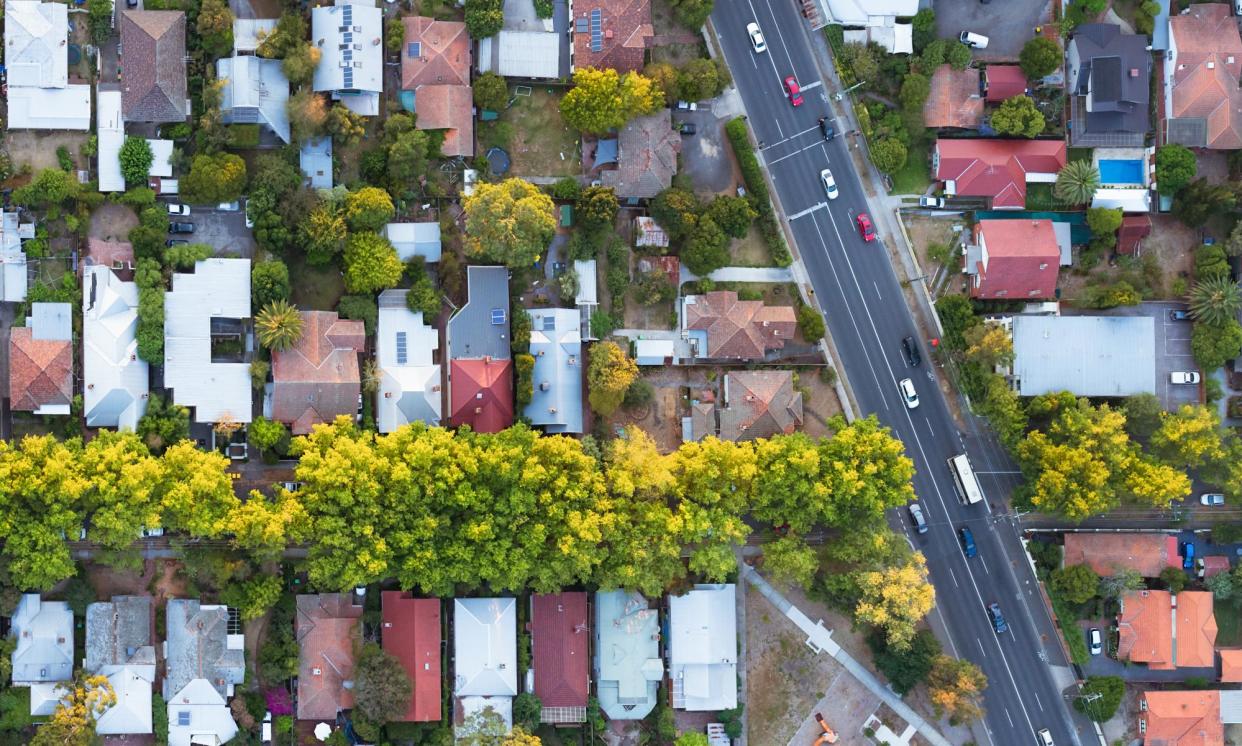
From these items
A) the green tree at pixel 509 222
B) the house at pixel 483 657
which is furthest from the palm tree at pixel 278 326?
the house at pixel 483 657

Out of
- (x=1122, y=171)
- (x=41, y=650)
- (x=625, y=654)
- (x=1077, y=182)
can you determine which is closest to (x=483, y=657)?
(x=625, y=654)

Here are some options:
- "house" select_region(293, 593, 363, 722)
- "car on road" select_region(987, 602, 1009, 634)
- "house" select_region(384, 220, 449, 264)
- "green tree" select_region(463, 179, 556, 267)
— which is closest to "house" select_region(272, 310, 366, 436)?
"house" select_region(384, 220, 449, 264)

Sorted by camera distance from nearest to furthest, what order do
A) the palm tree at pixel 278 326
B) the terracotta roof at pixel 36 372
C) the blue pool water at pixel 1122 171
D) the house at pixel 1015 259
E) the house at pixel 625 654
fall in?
the terracotta roof at pixel 36 372 → the palm tree at pixel 278 326 → the house at pixel 625 654 → the house at pixel 1015 259 → the blue pool water at pixel 1122 171

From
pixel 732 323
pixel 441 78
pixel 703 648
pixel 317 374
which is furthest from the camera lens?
pixel 732 323

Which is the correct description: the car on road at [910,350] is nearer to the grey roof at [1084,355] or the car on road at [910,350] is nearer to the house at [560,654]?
the grey roof at [1084,355]

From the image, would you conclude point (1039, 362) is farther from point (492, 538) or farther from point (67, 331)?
point (67, 331)

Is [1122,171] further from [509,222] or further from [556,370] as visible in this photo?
[509,222]

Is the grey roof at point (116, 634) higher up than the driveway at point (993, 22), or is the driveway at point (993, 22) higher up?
the driveway at point (993, 22)
